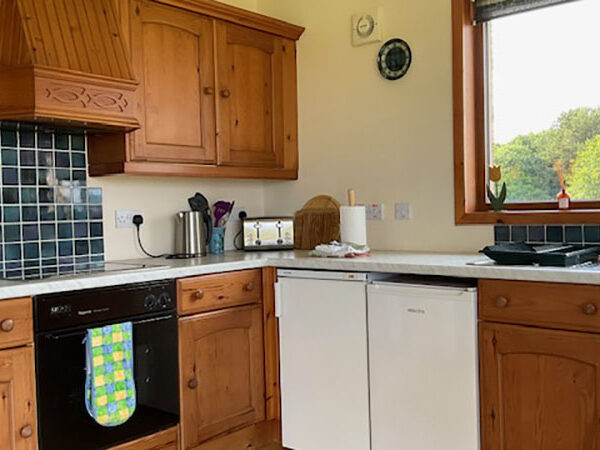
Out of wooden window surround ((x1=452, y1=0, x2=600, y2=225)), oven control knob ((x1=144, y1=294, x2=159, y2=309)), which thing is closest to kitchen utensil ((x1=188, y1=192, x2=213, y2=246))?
oven control knob ((x1=144, y1=294, x2=159, y2=309))

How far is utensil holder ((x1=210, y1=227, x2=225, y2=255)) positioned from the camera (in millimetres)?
3355

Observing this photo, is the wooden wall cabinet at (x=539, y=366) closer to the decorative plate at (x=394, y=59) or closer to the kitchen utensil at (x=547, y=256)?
the kitchen utensil at (x=547, y=256)

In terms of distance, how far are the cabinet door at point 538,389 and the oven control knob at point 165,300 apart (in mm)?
1232

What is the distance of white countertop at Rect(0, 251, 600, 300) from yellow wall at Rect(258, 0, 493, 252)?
276 mm

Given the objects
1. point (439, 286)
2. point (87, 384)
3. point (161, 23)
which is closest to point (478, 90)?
point (439, 286)

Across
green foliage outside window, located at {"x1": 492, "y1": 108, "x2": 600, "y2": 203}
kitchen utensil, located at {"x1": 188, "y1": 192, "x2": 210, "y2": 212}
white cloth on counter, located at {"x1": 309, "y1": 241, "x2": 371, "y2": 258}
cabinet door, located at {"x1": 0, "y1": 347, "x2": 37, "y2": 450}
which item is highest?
green foliage outside window, located at {"x1": 492, "y1": 108, "x2": 600, "y2": 203}

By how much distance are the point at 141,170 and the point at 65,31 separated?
2.19ft

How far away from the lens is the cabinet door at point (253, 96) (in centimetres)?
321

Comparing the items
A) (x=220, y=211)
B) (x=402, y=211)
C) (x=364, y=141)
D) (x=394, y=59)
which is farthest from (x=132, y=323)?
(x=394, y=59)

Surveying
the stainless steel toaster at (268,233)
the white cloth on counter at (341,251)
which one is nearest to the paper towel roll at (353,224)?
the white cloth on counter at (341,251)

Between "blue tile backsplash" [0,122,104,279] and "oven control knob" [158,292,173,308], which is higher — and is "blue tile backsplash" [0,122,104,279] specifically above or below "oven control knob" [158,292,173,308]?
above

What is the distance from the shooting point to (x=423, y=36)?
3.10 meters

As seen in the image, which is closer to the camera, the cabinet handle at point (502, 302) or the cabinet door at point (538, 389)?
the cabinet door at point (538, 389)

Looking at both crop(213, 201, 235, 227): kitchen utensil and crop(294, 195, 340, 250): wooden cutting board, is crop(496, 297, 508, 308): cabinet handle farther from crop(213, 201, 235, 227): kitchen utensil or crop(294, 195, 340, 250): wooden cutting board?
crop(213, 201, 235, 227): kitchen utensil
